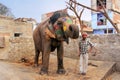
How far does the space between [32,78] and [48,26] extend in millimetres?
1698

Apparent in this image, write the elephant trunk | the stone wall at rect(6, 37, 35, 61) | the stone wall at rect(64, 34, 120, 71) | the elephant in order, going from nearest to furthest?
the elephant trunk → the elephant → the stone wall at rect(64, 34, 120, 71) → the stone wall at rect(6, 37, 35, 61)

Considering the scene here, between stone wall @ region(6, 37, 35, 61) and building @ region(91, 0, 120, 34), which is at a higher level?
building @ region(91, 0, 120, 34)

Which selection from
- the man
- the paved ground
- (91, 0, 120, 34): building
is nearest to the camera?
the paved ground

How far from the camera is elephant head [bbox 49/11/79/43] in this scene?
6105 millimetres

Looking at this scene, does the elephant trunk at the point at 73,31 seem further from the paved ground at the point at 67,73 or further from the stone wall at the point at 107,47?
the stone wall at the point at 107,47

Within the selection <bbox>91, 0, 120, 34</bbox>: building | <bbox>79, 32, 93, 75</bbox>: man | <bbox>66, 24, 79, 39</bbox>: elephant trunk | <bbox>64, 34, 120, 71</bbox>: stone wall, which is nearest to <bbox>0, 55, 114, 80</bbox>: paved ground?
<bbox>79, 32, 93, 75</bbox>: man

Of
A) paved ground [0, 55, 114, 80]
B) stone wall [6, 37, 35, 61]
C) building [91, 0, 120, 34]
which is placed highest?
building [91, 0, 120, 34]

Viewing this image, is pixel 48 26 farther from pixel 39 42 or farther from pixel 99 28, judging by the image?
pixel 99 28

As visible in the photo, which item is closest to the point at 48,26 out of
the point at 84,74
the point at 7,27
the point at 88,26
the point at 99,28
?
the point at 84,74

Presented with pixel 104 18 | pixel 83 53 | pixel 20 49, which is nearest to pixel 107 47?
pixel 83 53

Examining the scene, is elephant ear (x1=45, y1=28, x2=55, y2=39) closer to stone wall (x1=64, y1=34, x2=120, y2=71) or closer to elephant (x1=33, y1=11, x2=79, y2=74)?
elephant (x1=33, y1=11, x2=79, y2=74)

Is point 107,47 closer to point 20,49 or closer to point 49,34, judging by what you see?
point 49,34

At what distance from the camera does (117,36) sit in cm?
905

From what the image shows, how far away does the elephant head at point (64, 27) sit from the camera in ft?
20.0
